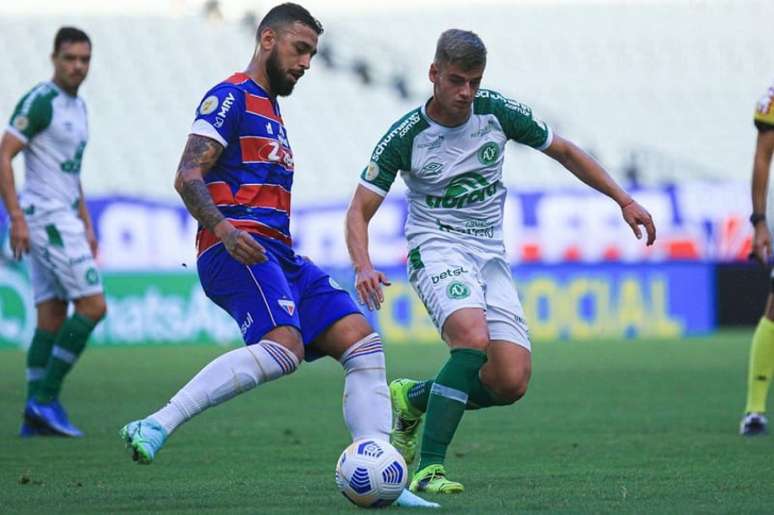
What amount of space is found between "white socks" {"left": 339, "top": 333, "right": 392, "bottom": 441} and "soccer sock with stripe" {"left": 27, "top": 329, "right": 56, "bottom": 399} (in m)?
4.12

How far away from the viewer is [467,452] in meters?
8.43

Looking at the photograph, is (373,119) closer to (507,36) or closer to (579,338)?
(507,36)

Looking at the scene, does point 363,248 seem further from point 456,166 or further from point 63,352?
point 63,352

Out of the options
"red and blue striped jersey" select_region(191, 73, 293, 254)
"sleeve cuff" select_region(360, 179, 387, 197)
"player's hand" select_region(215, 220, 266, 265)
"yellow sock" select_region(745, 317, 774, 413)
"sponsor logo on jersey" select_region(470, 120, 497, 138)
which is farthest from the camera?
"yellow sock" select_region(745, 317, 774, 413)

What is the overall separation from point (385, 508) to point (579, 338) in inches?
675

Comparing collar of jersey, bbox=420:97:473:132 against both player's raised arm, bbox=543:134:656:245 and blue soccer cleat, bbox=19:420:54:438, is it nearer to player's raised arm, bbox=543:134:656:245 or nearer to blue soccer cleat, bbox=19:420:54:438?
player's raised arm, bbox=543:134:656:245

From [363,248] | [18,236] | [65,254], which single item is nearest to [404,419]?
[363,248]

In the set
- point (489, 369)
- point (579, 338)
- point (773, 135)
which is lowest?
point (579, 338)

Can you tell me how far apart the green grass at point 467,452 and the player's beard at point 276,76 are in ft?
5.69

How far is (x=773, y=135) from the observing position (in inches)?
354

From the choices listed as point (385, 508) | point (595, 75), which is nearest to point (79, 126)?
point (385, 508)

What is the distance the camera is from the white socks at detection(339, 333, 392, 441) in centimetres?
614

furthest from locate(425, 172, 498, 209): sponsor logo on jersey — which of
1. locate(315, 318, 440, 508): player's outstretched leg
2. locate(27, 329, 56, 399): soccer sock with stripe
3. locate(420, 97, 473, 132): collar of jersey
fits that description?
locate(27, 329, 56, 399): soccer sock with stripe

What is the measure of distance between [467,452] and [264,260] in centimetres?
292
